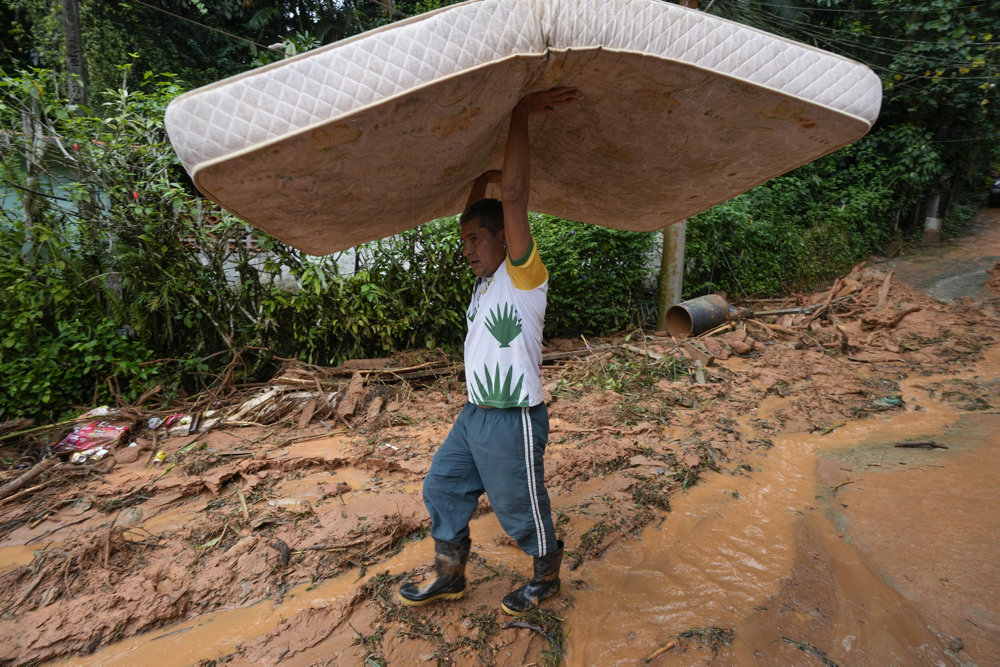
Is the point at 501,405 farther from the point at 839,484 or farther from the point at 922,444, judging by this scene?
the point at 922,444

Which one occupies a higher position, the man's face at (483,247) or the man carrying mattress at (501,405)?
the man's face at (483,247)

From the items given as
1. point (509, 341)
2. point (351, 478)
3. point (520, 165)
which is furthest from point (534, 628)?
point (351, 478)

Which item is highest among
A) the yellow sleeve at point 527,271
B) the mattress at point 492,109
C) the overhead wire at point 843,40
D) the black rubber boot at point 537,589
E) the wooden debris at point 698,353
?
the overhead wire at point 843,40

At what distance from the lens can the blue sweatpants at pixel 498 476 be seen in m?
2.03

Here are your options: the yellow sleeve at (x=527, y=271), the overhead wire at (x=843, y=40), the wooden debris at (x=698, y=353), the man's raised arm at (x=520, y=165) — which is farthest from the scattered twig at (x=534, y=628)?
the overhead wire at (x=843, y=40)

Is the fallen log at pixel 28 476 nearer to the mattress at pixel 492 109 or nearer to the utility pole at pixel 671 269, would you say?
the mattress at pixel 492 109

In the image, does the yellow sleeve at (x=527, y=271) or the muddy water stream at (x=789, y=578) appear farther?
the muddy water stream at (x=789, y=578)

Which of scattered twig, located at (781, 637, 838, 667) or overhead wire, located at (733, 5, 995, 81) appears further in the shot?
overhead wire, located at (733, 5, 995, 81)

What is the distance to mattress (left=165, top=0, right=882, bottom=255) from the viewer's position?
1.23m

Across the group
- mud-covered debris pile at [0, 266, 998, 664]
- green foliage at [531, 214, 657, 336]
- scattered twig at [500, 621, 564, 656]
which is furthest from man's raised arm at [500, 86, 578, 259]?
green foliage at [531, 214, 657, 336]

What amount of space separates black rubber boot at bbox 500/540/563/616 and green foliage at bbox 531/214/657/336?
4.55 metres

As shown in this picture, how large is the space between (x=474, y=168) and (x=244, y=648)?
230 cm

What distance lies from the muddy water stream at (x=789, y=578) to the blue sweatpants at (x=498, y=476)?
566 mm

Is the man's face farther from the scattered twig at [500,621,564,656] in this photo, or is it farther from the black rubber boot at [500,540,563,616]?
the scattered twig at [500,621,564,656]
